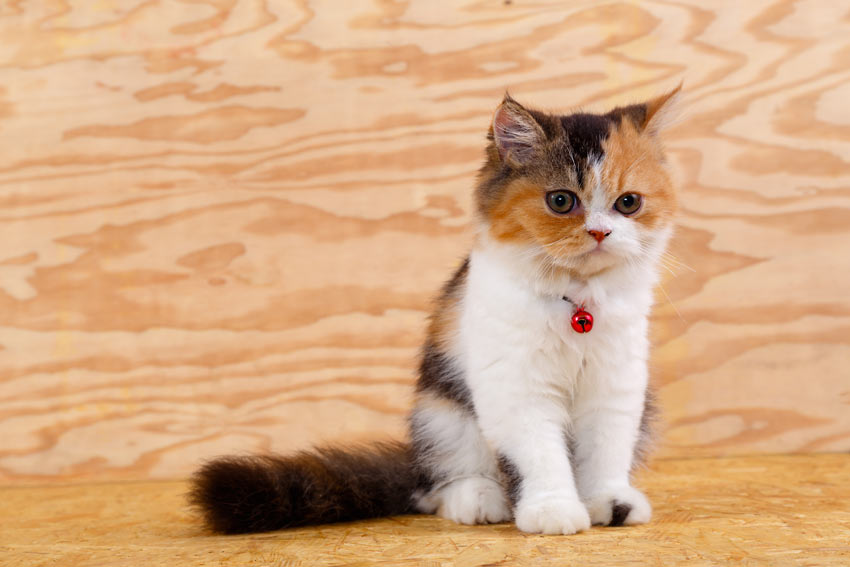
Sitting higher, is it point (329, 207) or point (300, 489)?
point (329, 207)

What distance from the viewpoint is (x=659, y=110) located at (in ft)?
6.25

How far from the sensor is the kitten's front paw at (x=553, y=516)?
1666mm

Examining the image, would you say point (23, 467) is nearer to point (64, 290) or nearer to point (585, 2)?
point (64, 290)

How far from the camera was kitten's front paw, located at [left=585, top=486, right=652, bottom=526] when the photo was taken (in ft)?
5.82

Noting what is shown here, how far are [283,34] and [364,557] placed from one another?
188 centimetres

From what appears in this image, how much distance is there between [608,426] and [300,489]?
681mm

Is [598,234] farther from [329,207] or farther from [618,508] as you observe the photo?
[329,207]

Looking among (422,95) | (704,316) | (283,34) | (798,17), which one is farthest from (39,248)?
(798,17)

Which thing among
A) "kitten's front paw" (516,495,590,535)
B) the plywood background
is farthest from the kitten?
the plywood background

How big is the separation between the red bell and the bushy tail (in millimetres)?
591

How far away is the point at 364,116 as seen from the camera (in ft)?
9.27

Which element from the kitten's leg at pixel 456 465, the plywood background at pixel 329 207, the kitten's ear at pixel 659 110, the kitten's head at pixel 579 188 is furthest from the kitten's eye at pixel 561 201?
the plywood background at pixel 329 207

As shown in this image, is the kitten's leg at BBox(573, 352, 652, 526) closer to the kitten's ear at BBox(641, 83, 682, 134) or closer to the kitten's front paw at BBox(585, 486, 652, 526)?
the kitten's front paw at BBox(585, 486, 652, 526)

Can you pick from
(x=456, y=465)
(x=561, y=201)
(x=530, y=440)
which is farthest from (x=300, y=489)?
(x=561, y=201)
